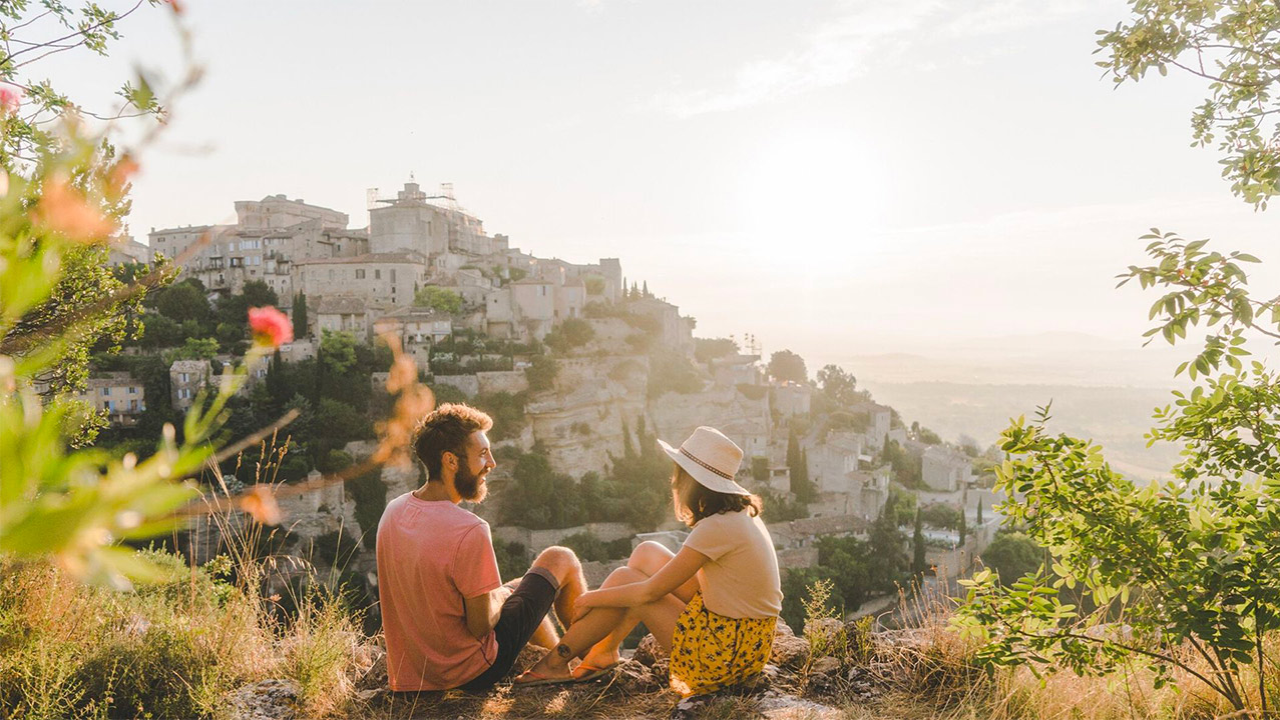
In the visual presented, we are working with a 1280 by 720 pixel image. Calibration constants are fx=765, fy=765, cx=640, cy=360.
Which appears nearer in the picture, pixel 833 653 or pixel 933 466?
pixel 833 653

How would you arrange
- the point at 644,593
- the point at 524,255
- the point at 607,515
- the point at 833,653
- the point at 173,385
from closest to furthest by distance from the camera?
the point at 644,593, the point at 833,653, the point at 173,385, the point at 607,515, the point at 524,255

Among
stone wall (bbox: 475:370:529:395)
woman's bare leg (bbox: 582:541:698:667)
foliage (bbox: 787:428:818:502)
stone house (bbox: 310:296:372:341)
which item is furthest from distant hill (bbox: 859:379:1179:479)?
woman's bare leg (bbox: 582:541:698:667)

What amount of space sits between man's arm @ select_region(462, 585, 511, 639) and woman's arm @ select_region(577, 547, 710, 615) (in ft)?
1.15

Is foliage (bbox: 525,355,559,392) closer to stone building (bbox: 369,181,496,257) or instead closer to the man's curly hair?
stone building (bbox: 369,181,496,257)

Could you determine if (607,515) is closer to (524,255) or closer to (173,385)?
(173,385)

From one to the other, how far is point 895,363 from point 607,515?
10441 centimetres

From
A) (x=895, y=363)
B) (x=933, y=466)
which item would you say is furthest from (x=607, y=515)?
(x=895, y=363)

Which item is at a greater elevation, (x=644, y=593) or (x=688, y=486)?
(x=688, y=486)

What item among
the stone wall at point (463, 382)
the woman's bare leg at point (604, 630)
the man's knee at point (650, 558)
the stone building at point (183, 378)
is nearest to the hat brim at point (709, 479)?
the man's knee at point (650, 558)

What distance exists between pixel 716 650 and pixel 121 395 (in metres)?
28.9

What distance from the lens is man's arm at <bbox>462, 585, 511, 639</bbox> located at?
2.47 metres

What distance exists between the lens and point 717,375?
132 feet

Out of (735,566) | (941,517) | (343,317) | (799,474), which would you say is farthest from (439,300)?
(735,566)

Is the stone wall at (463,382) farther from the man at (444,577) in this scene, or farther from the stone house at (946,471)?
the man at (444,577)
